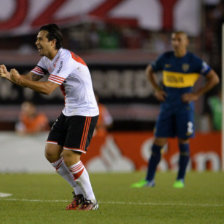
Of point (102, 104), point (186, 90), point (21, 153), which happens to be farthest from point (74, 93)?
point (102, 104)

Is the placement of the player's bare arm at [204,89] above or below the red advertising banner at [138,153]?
above

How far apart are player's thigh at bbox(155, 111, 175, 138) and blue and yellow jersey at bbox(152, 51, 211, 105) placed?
0.64ft

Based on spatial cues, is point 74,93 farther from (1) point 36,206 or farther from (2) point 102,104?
(2) point 102,104

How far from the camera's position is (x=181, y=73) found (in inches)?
347

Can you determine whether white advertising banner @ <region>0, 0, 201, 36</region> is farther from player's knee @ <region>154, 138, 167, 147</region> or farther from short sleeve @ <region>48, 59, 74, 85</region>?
short sleeve @ <region>48, 59, 74, 85</region>

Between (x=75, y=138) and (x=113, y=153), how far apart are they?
266 inches

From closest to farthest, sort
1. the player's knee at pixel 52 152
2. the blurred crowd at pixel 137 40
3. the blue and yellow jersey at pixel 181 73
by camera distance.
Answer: the player's knee at pixel 52 152 → the blue and yellow jersey at pixel 181 73 → the blurred crowd at pixel 137 40

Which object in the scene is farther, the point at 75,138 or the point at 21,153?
the point at 21,153

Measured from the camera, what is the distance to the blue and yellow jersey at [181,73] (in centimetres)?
881

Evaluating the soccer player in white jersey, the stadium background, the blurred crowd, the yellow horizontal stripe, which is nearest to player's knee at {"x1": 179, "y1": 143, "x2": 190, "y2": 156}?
the yellow horizontal stripe

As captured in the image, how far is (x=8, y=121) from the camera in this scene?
47.8 feet

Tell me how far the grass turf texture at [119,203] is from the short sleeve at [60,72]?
123 centimetres

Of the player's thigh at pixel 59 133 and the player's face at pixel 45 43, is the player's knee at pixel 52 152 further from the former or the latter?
the player's face at pixel 45 43

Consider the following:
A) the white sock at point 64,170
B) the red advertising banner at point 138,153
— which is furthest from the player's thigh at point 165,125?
the red advertising banner at point 138,153
